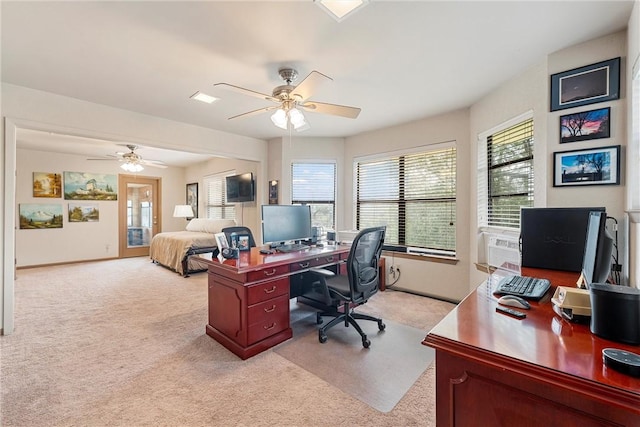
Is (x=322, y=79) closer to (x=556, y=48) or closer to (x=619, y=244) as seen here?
(x=556, y=48)

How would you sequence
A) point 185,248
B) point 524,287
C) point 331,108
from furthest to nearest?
point 185,248
point 331,108
point 524,287

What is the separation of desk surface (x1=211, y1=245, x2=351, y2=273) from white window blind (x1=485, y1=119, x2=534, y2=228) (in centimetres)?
177

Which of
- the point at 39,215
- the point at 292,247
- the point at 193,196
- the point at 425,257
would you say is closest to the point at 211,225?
the point at 193,196

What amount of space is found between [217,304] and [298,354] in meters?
0.90

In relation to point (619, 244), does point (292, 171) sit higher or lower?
higher

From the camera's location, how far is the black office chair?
245 cm

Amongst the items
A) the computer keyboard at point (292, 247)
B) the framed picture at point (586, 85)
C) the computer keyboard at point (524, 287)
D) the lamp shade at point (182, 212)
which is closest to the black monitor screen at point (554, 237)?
the computer keyboard at point (524, 287)

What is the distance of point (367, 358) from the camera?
2.32 metres

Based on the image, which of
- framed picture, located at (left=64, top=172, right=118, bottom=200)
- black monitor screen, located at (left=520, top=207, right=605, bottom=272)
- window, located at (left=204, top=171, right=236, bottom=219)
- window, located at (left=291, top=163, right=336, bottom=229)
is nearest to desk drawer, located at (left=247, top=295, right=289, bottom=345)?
black monitor screen, located at (left=520, top=207, right=605, bottom=272)

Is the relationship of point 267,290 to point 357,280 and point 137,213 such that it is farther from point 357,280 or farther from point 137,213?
point 137,213

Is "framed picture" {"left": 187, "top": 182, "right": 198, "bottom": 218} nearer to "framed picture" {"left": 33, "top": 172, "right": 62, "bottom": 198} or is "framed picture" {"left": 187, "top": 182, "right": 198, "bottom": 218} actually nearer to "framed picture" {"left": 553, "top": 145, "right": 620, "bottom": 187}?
"framed picture" {"left": 33, "top": 172, "right": 62, "bottom": 198}

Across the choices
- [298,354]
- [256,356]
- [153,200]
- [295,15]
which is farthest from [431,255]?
[153,200]

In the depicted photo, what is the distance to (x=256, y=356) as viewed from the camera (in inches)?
92.3

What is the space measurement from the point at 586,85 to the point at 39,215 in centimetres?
874
